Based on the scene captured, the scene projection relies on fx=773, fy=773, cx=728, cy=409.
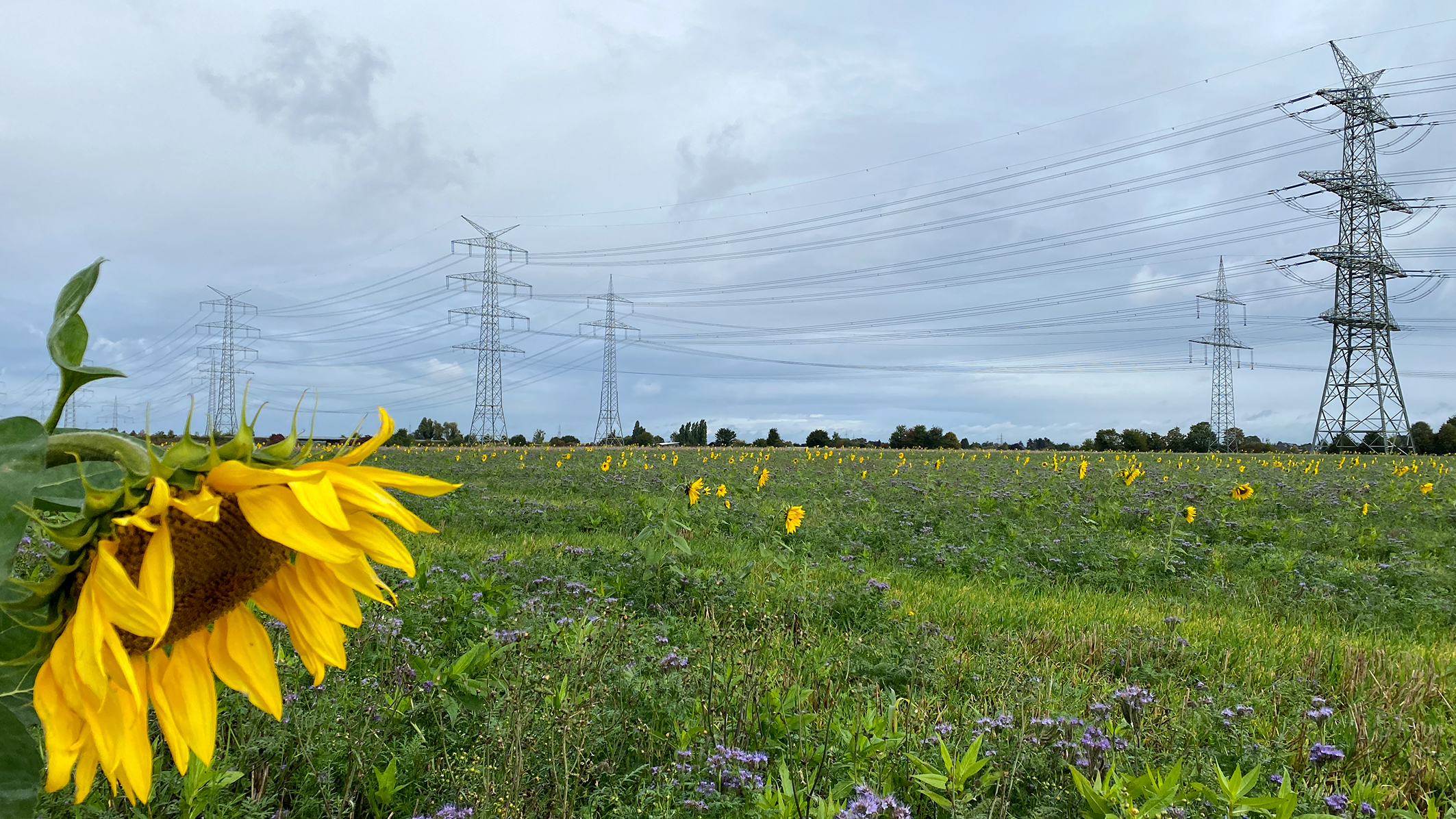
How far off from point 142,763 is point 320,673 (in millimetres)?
194

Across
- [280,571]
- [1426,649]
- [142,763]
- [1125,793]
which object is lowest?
[1426,649]

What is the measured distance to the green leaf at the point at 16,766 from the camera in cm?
80

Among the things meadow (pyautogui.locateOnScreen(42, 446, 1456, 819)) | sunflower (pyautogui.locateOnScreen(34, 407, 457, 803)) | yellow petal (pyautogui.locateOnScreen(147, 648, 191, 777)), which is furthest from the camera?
meadow (pyautogui.locateOnScreen(42, 446, 1456, 819))

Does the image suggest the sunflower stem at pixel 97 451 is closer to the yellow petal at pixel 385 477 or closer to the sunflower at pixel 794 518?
the yellow petal at pixel 385 477

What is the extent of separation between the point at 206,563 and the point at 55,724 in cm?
20

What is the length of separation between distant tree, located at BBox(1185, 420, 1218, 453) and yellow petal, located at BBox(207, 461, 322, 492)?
42.5 meters

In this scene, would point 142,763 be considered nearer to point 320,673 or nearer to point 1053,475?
point 320,673

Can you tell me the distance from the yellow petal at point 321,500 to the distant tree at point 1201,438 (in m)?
42.4

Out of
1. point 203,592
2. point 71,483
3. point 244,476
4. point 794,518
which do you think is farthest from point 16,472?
point 794,518

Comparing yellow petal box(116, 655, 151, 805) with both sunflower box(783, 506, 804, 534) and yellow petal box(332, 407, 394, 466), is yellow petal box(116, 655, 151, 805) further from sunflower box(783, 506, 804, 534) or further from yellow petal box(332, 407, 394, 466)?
sunflower box(783, 506, 804, 534)

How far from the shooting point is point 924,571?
7215mm

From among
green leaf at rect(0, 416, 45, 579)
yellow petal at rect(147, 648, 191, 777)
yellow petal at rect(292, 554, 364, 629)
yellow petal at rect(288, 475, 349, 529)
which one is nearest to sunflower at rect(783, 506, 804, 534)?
yellow petal at rect(292, 554, 364, 629)

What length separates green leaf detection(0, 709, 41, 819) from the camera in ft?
2.61

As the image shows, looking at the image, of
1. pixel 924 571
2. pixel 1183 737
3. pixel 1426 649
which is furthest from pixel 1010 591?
pixel 1183 737
